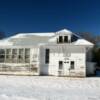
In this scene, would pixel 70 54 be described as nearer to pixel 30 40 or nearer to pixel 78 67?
pixel 78 67

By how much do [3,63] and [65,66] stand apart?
7180 millimetres

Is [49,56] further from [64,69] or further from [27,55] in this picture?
[27,55]

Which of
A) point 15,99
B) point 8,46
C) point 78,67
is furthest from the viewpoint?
point 8,46

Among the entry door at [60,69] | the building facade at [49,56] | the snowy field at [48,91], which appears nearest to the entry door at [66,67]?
the building facade at [49,56]

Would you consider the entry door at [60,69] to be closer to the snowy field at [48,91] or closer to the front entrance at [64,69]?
the front entrance at [64,69]

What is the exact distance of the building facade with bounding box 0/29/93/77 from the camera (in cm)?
2308

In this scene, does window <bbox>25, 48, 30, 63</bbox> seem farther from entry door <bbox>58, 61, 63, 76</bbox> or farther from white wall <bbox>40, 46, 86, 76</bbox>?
entry door <bbox>58, 61, 63, 76</bbox>

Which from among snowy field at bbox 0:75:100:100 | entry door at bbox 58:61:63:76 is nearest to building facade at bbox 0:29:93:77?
entry door at bbox 58:61:63:76

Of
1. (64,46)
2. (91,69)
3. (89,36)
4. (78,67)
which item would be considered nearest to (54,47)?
(64,46)

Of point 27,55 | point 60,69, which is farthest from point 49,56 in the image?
point 27,55

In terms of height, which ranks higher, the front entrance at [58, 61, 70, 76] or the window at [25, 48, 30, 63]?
the window at [25, 48, 30, 63]

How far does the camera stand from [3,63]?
24.6 meters

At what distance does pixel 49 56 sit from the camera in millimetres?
23828

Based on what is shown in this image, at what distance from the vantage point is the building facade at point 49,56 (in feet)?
75.7
